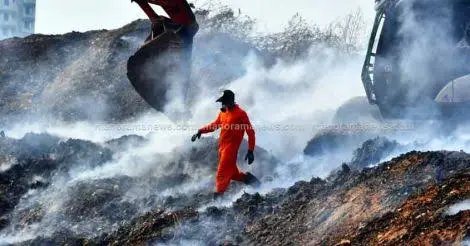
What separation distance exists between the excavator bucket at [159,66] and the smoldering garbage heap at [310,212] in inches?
64.5

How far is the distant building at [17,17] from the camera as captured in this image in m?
59.4

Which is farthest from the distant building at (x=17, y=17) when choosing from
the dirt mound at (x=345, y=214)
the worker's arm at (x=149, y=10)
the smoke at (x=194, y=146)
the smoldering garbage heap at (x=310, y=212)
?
the dirt mound at (x=345, y=214)

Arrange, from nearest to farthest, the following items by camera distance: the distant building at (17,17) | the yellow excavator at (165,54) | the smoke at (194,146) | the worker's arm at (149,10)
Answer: the smoke at (194,146) < the yellow excavator at (165,54) < the worker's arm at (149,10) < the distant building at (17,17)

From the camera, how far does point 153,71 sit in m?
10.2

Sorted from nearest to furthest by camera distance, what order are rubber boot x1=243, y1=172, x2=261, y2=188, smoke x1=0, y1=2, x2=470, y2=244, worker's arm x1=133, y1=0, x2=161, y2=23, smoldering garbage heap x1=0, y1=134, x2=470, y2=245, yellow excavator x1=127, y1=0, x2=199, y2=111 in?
1. smoldering garbage heap x1=0, y1=134, x2=470, y2=245
2. rubber boot x1=243, y1=172, x2=261, y2=188
3. smoke x1=0, y1=2, x2=470, y2=244
4. yellow excavator x1=127, y1=0, x2=199, y2=111
5. worker's arm x1=133, y1=0, x2=161, y2=23

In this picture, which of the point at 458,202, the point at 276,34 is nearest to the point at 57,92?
the point at 276,34

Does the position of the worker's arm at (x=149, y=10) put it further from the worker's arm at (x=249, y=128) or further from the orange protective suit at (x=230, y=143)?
the worker's arm at (x=249, y=128)

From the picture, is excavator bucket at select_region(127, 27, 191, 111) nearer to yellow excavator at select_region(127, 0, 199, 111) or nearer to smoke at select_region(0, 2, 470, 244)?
yellow excavator at select_region(127, 0, 199, 111)

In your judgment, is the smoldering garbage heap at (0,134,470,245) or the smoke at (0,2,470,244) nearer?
the smoldering garbage heap at (0,134,470,245)

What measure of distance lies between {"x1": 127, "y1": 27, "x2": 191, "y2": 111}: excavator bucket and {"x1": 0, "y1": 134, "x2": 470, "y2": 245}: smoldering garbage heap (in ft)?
5.37

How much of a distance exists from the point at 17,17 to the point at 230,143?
184ft

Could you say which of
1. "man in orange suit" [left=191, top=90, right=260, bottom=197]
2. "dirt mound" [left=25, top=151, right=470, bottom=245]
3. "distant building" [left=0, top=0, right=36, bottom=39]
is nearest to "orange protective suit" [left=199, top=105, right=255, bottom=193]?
"man in orange suit" [left=191, top=90, right=260, bottom=197]

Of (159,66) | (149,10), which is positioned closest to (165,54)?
(159,66)

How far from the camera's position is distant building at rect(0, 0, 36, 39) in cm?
5941
